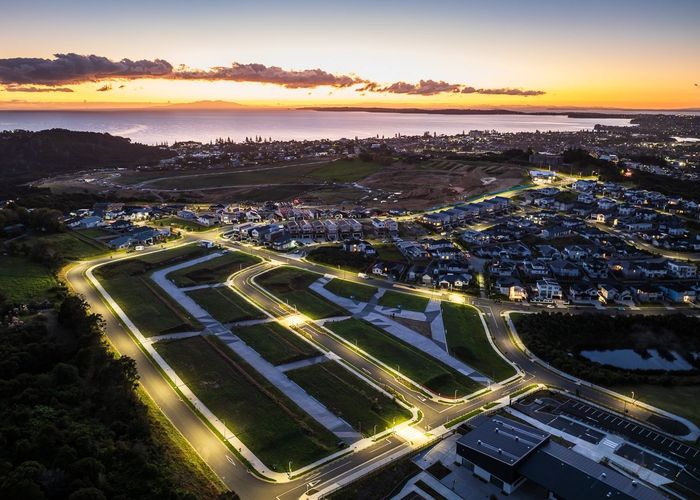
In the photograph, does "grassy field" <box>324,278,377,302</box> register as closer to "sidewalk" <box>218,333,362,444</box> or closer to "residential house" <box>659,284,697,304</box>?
"sidewalk" <box>218,333,362,444</box>

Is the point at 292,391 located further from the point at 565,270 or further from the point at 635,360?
the point at 565,270

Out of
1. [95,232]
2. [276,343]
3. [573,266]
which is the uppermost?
[573,266]

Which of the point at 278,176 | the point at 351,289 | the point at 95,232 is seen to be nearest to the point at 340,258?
the point at 351,289

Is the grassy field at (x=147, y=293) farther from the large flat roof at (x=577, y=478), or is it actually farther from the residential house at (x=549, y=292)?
the residential house at (x=549, y=292)

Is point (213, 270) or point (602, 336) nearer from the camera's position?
point (602, 336)

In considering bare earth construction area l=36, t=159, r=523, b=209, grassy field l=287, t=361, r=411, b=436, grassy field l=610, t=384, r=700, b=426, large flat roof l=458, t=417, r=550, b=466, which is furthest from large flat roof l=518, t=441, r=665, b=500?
bare earth construction area l=36, t=159, r=523, b=209

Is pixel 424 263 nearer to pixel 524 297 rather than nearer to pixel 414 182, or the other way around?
pixel 524 297

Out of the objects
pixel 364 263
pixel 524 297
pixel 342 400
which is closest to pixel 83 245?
pixel 364 263

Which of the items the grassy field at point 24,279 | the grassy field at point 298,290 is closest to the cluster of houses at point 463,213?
the grassy field at point 298,290
